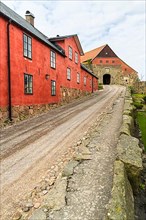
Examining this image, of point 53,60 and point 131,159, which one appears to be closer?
point 131,159

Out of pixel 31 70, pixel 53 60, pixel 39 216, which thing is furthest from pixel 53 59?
pixel 39 216

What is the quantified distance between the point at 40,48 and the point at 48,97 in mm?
3739

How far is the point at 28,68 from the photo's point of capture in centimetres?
1308

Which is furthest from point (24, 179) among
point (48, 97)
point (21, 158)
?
point (48, 97)

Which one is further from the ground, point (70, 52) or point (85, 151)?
point (70, 52)

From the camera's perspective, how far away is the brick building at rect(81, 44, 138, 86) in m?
52.1

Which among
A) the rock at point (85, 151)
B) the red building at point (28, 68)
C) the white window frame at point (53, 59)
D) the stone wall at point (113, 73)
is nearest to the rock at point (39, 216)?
the rock at point (85, 151)

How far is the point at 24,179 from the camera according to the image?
4.74 meters

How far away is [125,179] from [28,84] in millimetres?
10616

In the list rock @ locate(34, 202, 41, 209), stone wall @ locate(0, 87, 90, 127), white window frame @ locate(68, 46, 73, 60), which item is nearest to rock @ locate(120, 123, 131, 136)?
rock @ locate(34, 202, 41, 209)

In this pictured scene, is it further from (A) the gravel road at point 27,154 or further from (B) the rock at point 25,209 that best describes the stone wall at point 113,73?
(B) the rock at point 25,209

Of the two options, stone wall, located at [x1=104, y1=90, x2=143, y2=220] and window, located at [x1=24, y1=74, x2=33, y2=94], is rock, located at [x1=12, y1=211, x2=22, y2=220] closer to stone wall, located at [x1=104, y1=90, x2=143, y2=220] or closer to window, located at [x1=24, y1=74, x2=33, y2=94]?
stone wall, located at [x1=104, y1=90, x2=143, y2=220]

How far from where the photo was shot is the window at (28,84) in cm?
1277

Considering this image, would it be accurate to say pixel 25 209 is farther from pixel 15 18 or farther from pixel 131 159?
pixel 15 18
